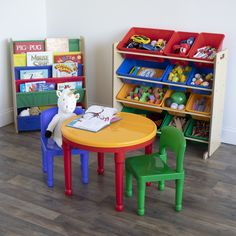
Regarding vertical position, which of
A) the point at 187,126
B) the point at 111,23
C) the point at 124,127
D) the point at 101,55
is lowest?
the point at 187,126

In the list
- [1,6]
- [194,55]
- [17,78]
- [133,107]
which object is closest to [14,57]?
[17,78]

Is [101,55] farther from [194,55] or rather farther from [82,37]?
[194,55]

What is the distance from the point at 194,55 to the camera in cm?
332

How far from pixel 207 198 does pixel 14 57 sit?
2188 millimetres

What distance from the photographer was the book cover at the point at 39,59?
153 inches

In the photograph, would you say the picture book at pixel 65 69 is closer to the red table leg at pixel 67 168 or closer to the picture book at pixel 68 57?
the picture book at pixel 68 57

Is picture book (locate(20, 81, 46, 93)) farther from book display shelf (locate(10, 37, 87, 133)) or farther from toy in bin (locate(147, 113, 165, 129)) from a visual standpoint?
toy in bin (locate(147, 113, 165, 129))

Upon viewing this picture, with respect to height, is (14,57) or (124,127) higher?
(14,57)

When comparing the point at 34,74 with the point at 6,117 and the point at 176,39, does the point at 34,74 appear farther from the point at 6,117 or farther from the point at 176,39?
the point at 176,39

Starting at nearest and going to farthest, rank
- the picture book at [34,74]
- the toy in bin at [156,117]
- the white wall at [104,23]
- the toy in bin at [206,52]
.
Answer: the toy in bin at [206,52], the white wall at [104,23], the toy in bin at [156,117], the picture book at [34,74]

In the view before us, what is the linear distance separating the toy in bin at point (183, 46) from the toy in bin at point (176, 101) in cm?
36

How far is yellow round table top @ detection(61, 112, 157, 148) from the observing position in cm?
241

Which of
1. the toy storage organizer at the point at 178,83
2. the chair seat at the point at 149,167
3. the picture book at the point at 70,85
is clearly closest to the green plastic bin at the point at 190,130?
the toy storage organizer at the point at 178,83

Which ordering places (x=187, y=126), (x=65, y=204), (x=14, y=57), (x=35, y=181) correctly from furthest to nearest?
(x=14, y=57), (x=187, y=126), (x=35, y=181), (x=65, y=204)
